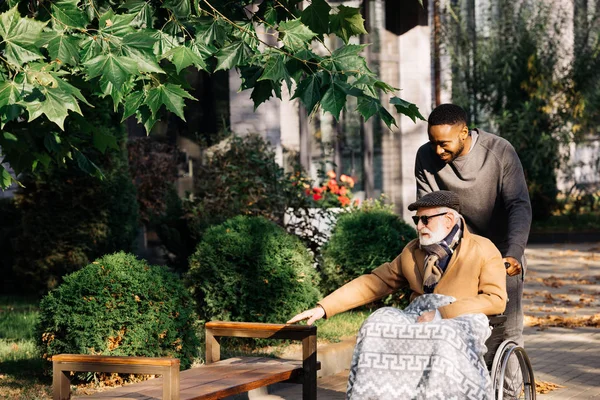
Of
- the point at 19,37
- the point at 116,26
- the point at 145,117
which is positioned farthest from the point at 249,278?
the point at 19,37

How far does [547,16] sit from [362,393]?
2004 centimetres

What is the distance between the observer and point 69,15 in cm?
498

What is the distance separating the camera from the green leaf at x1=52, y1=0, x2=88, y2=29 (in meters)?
4.95

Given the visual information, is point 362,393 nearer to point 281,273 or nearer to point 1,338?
point 281,273

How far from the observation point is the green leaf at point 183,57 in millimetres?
4980

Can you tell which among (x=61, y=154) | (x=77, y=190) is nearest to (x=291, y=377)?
(x=61, y=154)

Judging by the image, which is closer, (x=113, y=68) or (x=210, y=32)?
(x=113, y=68)

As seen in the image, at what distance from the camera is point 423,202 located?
5.30m

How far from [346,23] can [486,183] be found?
1231 mm

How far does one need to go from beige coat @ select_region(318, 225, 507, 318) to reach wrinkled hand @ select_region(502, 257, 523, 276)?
0.68 feet

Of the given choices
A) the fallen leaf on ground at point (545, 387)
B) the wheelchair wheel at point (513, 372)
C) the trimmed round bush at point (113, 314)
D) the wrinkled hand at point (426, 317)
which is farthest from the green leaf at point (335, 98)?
the fallen leaf on ground at point (545, 387)

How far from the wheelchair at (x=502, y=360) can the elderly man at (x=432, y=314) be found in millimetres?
245

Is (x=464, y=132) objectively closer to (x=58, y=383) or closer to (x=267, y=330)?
(x=267, y=330)

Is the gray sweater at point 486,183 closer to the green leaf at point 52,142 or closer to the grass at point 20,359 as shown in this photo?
the green leaf at point 52,142
